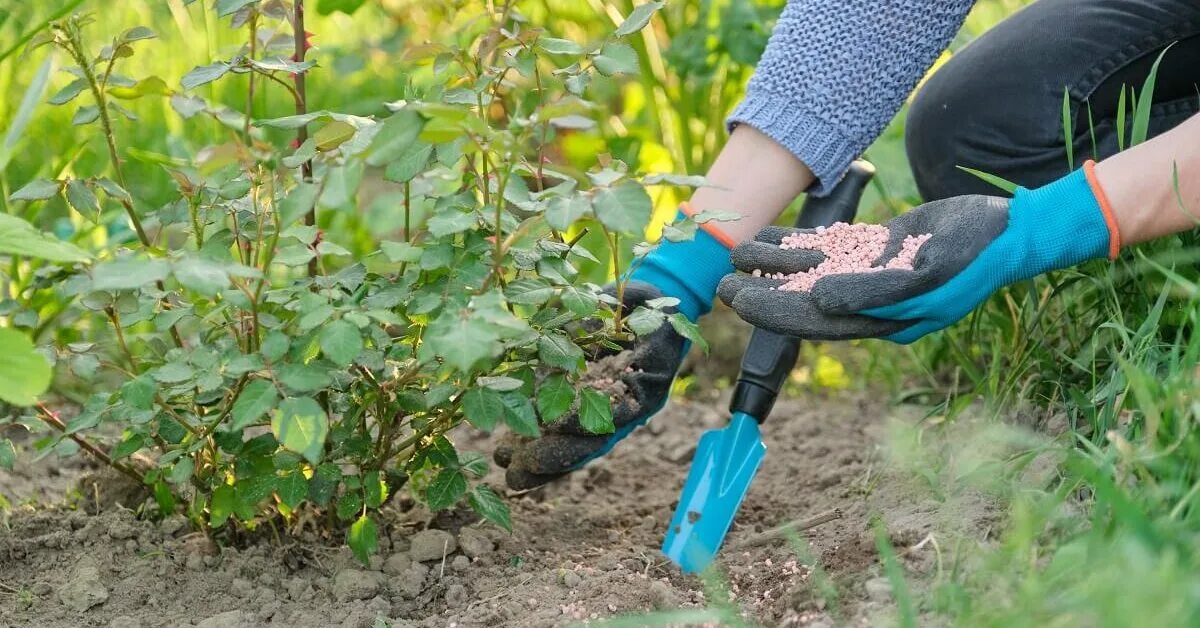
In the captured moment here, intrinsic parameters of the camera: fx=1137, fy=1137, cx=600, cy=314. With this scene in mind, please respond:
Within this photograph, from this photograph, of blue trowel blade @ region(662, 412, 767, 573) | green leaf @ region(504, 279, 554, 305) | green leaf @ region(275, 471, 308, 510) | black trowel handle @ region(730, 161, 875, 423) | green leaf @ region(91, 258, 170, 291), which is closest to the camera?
green leaf @ region(91, 258, 170, 291)

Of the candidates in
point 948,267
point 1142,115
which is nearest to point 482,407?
point 948,267

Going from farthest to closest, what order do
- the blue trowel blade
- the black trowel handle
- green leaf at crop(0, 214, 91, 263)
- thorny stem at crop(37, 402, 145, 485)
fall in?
the black trowel handle
the blue trowel blade
thorny stem at crop(37, 402, 145, 485)
green leaf at crop(0, 214, 91, 263)

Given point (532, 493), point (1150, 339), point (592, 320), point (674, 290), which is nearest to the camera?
point (1150, 339)

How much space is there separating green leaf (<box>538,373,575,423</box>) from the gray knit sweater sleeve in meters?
0.52

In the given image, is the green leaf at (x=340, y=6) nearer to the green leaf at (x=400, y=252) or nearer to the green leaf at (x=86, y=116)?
the green leaf at (x=86, y=116)

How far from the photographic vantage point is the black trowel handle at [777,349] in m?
1.59

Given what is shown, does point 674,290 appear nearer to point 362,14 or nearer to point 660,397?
point 660,397

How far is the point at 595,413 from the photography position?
1294 mm

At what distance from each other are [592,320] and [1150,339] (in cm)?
66

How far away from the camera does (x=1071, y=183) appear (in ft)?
4.40

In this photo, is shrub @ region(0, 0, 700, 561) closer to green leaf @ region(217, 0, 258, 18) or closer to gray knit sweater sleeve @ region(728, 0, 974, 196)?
green leaf @ region(217, 0, 258, 18)

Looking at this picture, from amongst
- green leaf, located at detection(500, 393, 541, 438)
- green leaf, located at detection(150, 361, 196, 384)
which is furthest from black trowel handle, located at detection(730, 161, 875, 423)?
green leaf, located at detection(150, 361, 196, 384)

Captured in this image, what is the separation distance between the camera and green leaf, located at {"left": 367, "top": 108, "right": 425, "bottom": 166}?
100 cm

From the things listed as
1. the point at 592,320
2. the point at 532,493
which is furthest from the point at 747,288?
the point at 532,493
